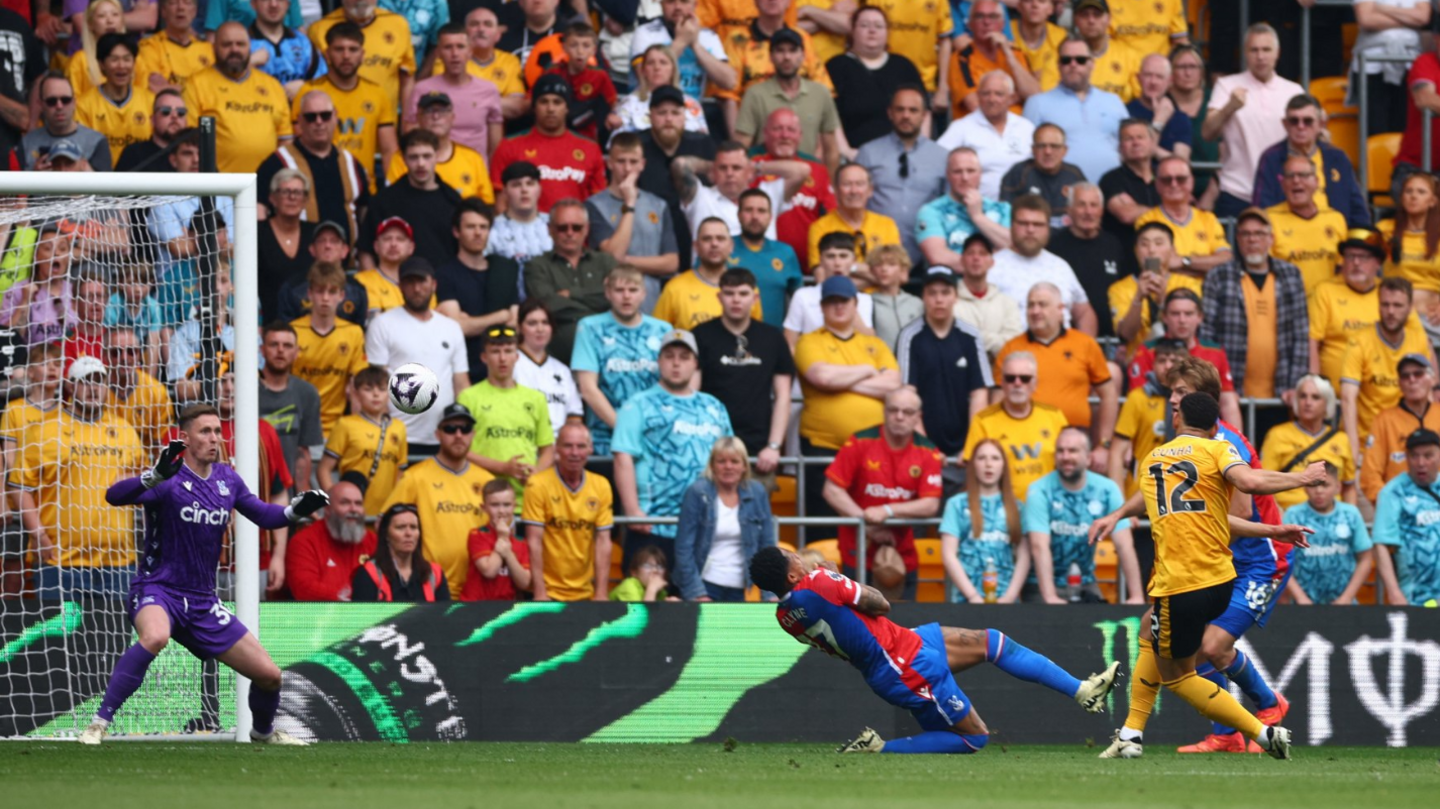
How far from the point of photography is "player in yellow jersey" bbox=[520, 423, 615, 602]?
13.3 meters

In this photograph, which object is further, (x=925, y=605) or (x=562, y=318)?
(x=562, y=318)

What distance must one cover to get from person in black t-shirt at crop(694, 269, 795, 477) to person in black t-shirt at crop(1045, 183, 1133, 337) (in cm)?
296

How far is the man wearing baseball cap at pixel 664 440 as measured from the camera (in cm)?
1388

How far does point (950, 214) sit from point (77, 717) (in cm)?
A: 820

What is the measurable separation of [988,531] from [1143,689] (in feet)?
12.0

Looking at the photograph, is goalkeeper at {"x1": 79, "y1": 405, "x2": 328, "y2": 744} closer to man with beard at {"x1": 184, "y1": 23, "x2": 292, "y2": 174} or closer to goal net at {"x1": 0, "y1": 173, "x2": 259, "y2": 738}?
goal net at {"x1": 0, "y1": 173, "x2": 259, "y2": 738}

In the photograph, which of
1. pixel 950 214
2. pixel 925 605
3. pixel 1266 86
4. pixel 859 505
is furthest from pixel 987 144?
pixel 925 605

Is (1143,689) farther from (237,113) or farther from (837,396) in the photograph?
(237,113)

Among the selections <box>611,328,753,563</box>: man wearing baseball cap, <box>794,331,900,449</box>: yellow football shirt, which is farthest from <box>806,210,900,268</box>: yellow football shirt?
<box>611,328,753,563</box>: man wearing baseball cap

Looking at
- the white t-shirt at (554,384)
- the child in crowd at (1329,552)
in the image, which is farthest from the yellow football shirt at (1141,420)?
the white t-shirt at (554,384)

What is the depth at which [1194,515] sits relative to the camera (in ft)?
31.5

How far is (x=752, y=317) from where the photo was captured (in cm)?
1495

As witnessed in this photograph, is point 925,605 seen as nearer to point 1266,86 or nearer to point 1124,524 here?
point 1124,524

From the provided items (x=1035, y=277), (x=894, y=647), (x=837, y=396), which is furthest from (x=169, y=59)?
(x=894, y=647)
